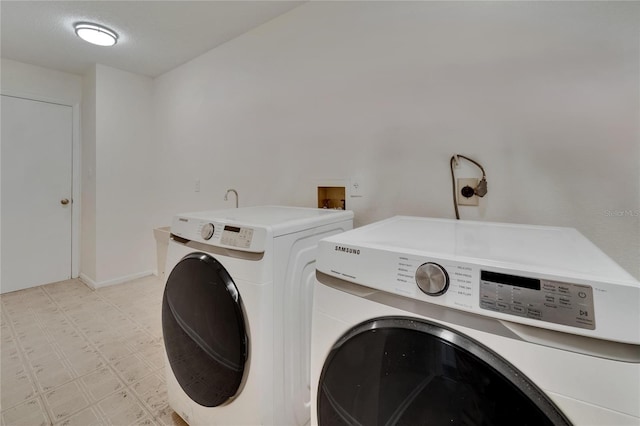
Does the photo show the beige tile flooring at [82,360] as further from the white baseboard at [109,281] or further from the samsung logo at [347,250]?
the samsung logo at [347,250]

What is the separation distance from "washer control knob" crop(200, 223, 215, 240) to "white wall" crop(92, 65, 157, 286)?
255 cm

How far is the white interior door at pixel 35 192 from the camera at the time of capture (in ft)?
8.95

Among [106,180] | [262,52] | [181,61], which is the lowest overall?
[106,180]

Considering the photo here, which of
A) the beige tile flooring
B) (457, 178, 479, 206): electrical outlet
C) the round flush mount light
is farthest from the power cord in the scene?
the round flush mount light

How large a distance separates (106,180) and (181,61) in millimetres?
1454

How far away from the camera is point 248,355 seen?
96 cm

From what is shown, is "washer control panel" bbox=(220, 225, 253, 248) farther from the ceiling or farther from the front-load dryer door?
the ceiling

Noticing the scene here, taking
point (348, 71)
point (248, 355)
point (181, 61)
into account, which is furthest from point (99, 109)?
point (248, 355)

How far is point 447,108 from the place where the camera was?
51.4 inches

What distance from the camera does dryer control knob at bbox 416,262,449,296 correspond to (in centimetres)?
56

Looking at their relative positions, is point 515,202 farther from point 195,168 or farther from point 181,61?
point 181,61

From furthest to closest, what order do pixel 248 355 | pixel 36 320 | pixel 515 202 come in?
pixel 36 320
pixel 515 202
pixel 248 355

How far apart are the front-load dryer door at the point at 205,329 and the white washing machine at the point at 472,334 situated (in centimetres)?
34

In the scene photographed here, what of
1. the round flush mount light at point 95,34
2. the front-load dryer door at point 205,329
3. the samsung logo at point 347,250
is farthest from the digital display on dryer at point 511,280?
the round flush mount light at point 95,34
